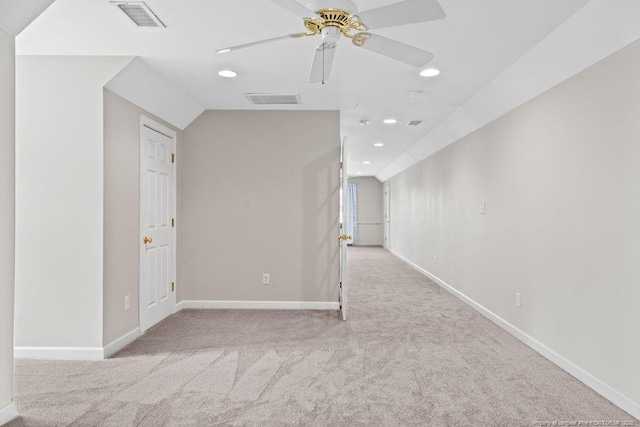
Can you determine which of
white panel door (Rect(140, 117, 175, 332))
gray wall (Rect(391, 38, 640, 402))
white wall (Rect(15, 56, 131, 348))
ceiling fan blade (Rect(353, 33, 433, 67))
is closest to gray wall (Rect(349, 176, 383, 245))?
gray wall (Rect(391, 38, 640, 402))

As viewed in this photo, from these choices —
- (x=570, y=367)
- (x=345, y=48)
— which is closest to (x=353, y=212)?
(x=345, y=48)

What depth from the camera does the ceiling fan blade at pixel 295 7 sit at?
179 centimetres

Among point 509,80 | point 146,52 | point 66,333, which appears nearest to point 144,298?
point 66,333

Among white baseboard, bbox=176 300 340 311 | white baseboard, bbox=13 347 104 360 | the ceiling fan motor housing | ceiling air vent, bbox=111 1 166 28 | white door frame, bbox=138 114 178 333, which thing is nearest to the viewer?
the ceiling fan motor housing

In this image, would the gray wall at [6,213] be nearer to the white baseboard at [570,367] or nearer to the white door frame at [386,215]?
the white baseboard at [570,367]

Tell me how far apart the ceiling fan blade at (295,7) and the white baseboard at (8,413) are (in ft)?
8.35

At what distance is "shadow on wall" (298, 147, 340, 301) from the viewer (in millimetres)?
4852

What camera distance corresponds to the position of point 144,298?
3.90m

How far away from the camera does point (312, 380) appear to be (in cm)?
280

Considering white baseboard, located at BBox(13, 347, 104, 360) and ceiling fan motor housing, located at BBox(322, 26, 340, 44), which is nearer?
ceiling fan motor housing, located at BBox(322, 26, 340, 44)

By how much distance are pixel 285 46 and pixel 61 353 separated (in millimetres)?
2967

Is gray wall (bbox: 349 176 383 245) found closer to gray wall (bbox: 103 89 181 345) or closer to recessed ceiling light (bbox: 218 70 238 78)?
recessed ceiling light (bbox: 218 70 238 78)

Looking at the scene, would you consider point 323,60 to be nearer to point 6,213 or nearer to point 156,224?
point 6,213

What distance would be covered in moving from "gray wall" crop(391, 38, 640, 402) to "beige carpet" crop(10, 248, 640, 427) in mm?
327
